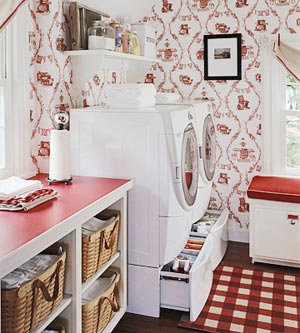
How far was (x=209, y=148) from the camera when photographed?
371 cm

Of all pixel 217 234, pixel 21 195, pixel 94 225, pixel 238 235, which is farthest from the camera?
pixel 238 235

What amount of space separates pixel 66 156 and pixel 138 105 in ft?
1.95

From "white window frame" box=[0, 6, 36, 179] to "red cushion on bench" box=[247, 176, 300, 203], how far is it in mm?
1766

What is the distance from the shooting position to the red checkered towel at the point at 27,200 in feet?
6.59

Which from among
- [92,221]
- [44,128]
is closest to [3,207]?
[92,221]

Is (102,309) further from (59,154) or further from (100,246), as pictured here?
(59,154)

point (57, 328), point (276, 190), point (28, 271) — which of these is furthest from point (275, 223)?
point (28, 271)

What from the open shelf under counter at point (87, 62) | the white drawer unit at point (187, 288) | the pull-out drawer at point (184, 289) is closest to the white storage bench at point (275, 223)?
the white drawer unit at point (187, 288)

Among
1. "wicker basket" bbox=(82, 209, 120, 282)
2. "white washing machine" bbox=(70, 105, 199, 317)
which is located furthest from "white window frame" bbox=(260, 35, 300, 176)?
"wicker basket" bbox=(82, 209, 120, 282)

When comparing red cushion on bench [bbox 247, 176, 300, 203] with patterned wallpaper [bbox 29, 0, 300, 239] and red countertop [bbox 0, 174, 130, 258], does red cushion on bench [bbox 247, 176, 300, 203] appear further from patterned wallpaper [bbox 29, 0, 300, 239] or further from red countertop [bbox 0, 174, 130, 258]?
red countertop [bbox 0, 174, 130, 258]

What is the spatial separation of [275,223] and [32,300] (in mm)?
2278

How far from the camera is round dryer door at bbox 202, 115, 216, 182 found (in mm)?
3576

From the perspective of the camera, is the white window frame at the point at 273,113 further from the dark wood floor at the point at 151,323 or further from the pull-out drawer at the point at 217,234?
the dark wood floor at the point at 151,323

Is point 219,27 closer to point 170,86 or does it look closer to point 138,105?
point 170,86
